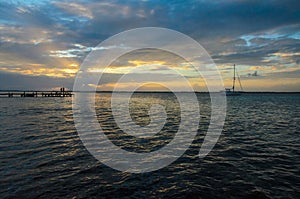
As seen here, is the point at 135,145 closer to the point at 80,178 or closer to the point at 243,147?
the point at 80,178

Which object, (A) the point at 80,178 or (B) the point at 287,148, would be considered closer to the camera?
(A) the point at 80,178

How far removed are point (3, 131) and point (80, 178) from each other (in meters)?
15.5

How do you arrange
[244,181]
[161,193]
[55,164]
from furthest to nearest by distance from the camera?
[55,164], [244,181], [161,193]

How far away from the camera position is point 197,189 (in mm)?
8695

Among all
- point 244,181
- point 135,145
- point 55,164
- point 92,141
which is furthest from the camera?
point 92,141

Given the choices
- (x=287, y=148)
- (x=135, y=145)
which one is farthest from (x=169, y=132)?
(x=287, y=148)

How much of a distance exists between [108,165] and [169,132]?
422 inches

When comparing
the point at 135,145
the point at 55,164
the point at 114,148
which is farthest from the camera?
the point at 135,145

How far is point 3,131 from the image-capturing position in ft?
66.1

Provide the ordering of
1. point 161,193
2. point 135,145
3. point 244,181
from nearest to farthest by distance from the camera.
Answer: point 161,193
point 244,181
point 135,145

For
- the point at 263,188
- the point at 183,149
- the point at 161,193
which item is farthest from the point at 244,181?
the point at 183,149

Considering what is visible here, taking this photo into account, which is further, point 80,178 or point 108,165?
point 108,165

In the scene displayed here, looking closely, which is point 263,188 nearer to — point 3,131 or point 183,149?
point 183,149

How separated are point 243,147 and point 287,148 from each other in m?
3.26
